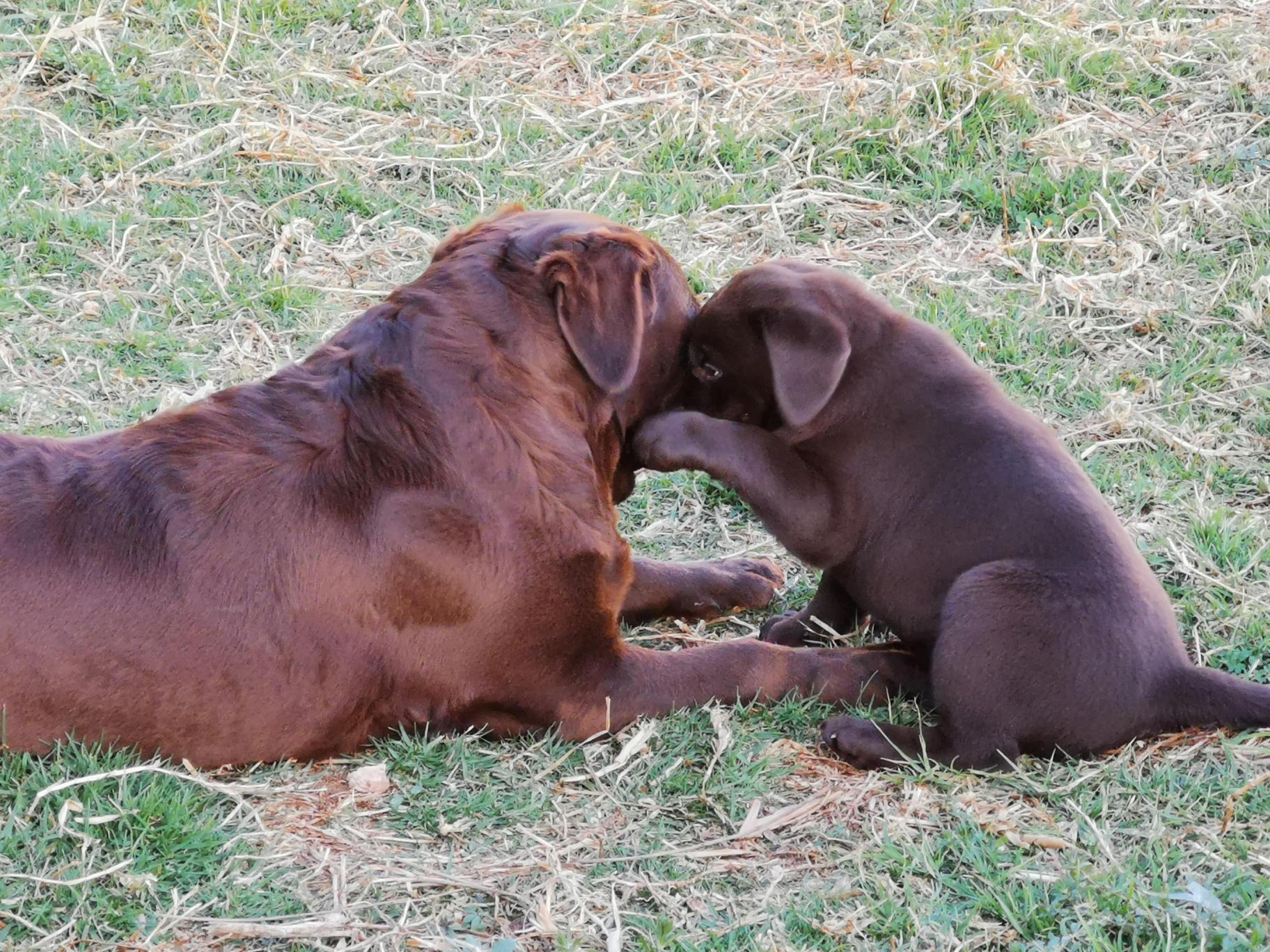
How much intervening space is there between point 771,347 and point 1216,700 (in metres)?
1.51

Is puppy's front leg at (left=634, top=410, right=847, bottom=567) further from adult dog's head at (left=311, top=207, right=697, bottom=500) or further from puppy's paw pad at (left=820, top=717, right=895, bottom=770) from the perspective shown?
puppy's paw pad at (left=820, top=717, right=895, bottom=770)

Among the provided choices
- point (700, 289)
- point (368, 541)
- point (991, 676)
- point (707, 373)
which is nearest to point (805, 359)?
point (707, 373)

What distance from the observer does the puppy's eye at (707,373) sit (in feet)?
14.0

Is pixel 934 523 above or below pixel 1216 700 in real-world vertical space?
above

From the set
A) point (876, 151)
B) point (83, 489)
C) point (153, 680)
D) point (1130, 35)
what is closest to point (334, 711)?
point (153, 680)

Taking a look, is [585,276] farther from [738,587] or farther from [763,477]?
[738,587]

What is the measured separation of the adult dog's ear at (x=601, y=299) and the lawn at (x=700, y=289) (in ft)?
3.22

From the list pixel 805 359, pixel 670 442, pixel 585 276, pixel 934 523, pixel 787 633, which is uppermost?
pixel 585 276

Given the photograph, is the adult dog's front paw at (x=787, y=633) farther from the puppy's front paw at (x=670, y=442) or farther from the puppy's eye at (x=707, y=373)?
the puppy's eye at (x=707, y=373)

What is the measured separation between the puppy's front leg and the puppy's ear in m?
0.15

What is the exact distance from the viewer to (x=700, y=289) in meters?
6.03

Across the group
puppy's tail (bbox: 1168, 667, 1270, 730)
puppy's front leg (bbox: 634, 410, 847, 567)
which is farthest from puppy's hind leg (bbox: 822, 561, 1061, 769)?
puppy's front leg (bbox: 634, 410, 847, 567)

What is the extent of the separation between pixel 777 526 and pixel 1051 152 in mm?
3392

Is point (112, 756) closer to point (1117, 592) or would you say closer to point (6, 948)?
point (6, 948)
